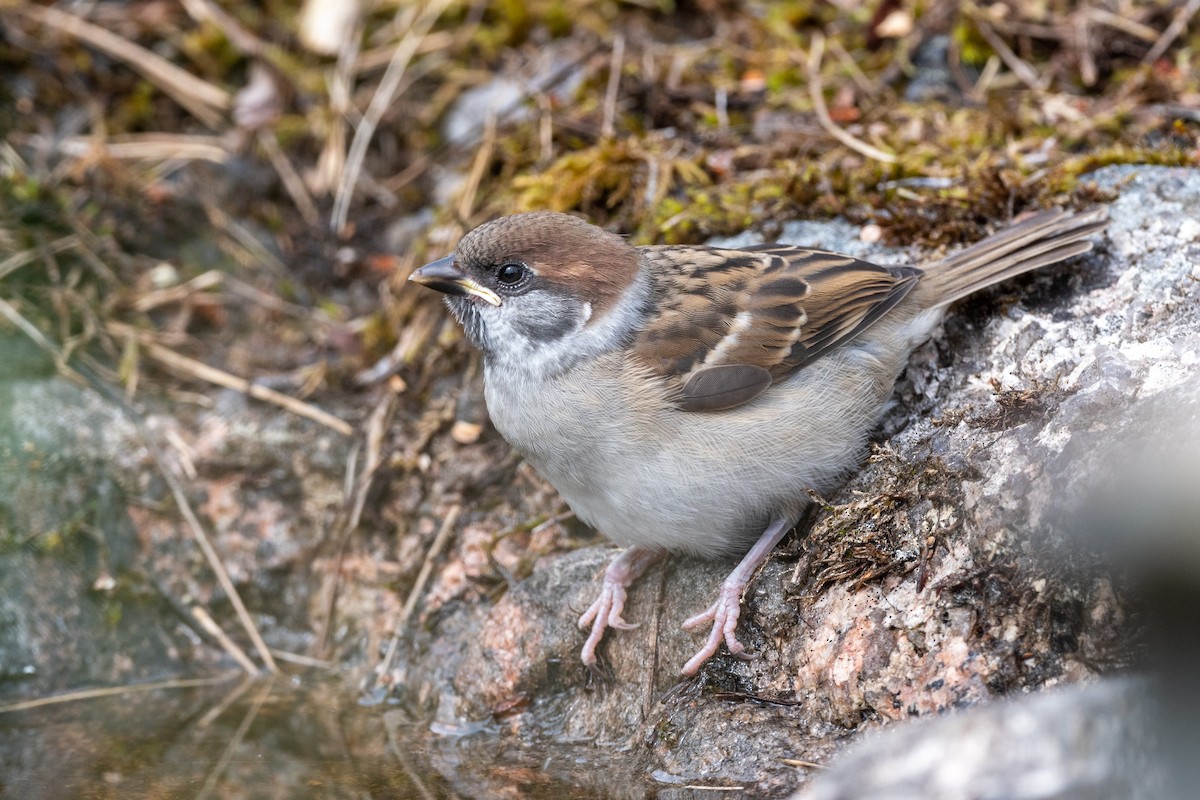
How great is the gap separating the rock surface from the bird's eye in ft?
3.93

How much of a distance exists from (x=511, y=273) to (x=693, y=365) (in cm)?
75

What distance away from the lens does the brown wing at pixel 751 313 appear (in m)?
3.89

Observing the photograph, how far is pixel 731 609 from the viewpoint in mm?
3715

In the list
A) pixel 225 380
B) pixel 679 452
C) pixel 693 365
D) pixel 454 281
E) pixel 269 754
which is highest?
pixel 454 281

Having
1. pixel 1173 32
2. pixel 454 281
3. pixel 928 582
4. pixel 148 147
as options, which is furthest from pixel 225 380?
pixel 1173 32

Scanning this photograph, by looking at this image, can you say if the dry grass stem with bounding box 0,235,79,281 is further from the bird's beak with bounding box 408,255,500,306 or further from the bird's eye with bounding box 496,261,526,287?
the bird's eye with bounding box 496,261,526,287

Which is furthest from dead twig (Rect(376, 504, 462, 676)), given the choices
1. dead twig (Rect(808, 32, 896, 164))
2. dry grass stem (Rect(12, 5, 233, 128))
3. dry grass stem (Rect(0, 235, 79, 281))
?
dry grass stem (Rect(12, 5, 233, 128))

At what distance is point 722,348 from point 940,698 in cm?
146

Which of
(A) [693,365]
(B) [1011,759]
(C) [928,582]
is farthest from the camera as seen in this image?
(A) [693,365]

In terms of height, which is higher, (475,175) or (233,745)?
(475,175)

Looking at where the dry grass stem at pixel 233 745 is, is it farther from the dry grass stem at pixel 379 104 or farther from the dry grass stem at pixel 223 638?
the dry grass stem at pixel 379 104

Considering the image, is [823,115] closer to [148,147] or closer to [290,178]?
[290,178]

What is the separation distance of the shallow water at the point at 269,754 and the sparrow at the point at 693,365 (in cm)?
51

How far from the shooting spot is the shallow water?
3.62m
